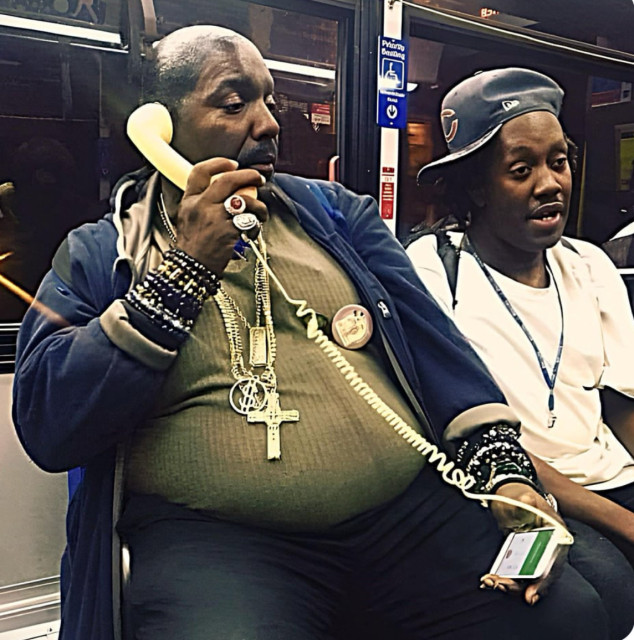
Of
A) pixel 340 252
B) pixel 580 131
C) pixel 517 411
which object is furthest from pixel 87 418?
pixel 580 131

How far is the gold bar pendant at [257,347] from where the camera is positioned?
1.47 meters

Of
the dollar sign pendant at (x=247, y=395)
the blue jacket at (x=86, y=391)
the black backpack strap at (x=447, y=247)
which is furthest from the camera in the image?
the black backpack strap at (x=447, y=247)

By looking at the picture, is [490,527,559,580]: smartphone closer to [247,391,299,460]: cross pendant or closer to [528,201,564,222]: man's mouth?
[247,391,299,460]: cross pendant

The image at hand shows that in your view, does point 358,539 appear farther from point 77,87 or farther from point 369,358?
point 77,87

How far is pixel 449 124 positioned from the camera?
1.89 m

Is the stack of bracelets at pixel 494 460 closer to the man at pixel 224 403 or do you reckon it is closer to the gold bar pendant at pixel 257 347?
the man at pixel 224 403

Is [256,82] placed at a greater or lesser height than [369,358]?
greater

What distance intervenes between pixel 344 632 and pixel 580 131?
1.37m

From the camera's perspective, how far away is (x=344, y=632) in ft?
5.16

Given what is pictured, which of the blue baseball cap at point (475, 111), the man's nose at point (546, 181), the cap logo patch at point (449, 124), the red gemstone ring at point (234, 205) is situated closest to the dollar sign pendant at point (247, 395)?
the red gemstone ring at point (234, 205)

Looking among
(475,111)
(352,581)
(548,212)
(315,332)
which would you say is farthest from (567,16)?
(352,581)

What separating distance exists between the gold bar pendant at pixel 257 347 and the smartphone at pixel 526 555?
70 centimetres

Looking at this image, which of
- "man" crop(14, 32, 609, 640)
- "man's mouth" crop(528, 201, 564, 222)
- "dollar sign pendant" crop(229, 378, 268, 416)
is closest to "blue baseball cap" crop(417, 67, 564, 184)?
"man's mouth" crop(528, 201, 564, 222)

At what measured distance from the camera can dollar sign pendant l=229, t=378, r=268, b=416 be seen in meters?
1.45
